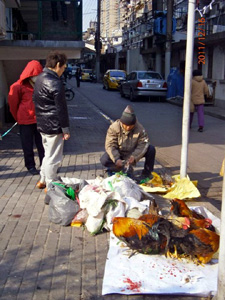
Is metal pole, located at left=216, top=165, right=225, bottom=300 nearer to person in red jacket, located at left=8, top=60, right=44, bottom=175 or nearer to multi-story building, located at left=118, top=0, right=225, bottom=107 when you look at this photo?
person in red jacket, located at left=8, top=60, right=44, bottom=175

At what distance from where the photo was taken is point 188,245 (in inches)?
153

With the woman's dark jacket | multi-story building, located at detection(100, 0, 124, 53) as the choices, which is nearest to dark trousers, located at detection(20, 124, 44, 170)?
the woman's dark jacket

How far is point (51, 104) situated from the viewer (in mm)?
5652

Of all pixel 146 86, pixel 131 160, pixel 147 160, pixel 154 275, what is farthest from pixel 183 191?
pixel 146 86

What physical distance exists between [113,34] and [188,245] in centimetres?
6196

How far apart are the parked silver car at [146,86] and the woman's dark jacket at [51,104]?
16600 millimetres

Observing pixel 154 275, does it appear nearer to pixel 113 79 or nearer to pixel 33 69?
pixel 33 69

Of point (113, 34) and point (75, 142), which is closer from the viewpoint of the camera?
point (75, 142)

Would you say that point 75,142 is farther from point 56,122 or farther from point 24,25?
point 24,25

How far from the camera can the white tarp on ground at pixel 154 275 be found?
3.41 m

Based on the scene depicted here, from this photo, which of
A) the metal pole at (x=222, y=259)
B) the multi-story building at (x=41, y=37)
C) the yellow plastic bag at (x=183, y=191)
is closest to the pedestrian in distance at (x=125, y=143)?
the yellow plastic bag at (x=183, y=191)

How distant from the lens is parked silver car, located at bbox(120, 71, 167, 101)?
72.2 ft

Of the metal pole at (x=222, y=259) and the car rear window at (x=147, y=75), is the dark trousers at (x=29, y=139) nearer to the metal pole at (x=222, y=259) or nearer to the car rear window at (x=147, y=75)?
the metal pole at (x=222, y=259)

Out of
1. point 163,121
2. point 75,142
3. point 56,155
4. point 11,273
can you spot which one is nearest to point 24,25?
point 163,121
